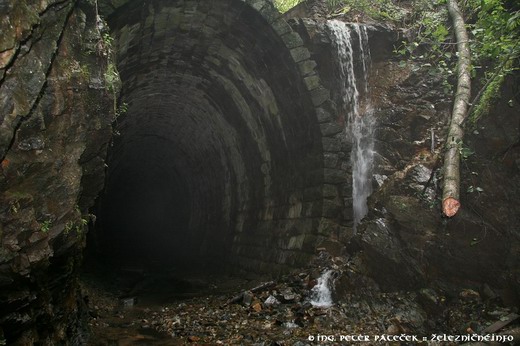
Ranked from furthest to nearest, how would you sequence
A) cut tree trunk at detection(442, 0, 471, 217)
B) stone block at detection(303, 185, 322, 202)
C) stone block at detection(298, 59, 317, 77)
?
stone block at detection(303, 185, 322, 202) → stone block at detection(298, 59, 317, 77) → cut tree trunk at detection(442, 0, 471, 217)

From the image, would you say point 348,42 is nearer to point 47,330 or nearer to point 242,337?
point 242,337

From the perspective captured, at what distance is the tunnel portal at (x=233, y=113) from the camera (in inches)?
300

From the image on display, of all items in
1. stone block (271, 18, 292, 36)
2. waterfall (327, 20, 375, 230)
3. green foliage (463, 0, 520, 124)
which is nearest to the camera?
green foliage (463, 0, 520, 124)

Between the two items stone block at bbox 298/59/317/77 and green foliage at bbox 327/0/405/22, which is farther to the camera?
green foliage at bbox 327/0/405/22

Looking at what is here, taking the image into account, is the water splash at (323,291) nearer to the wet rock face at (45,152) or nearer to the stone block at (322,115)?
the stone block at (322,115)

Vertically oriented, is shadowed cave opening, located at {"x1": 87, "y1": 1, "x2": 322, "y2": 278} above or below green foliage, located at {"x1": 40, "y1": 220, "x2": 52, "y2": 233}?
above

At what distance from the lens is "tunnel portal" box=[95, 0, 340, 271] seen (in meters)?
7.61

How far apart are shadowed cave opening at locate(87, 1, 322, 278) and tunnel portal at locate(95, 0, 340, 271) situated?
0.03m

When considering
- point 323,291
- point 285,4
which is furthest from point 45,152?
point 285,4

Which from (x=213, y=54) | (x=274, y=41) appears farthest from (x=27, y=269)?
(x=213, y=54)

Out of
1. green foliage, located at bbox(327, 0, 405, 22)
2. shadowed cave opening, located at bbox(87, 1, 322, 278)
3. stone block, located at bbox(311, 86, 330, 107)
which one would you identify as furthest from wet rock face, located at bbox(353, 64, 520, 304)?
green foliage, located at bbox(327, 0, 405, 22)

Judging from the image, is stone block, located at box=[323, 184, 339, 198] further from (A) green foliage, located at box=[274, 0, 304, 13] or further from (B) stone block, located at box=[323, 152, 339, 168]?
(A) green foliage, located at box=[274, 0, 304, 13]

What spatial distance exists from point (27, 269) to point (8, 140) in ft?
3.84

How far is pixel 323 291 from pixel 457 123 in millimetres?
3893
